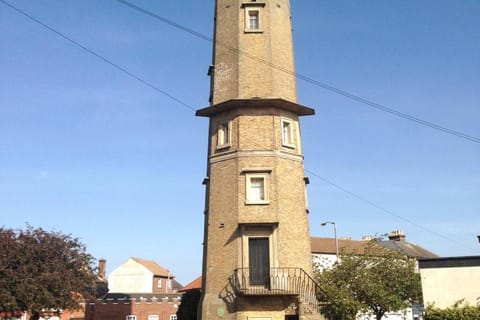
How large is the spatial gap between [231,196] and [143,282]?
4780 cm

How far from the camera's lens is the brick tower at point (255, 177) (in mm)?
19656

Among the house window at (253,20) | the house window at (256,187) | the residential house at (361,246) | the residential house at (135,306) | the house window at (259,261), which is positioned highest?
the house window at (253,20)

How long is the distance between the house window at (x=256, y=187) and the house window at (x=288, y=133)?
212 cm

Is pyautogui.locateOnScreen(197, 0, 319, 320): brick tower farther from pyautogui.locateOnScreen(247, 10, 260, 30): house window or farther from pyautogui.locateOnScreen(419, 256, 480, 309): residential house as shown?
pyautogui.locateOnScreen(419, 256, 480, 309): residential house

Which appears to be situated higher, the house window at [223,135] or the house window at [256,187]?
the house window at [223,135]

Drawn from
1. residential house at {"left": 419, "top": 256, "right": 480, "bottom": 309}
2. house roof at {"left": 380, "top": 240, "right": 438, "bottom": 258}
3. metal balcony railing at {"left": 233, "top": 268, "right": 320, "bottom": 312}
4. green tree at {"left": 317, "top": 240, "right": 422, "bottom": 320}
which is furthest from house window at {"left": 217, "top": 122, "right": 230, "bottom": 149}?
house roof at {"left": 380, "top": 240, "right": 438, "bottom": 258}

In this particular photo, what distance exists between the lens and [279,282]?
1959cm

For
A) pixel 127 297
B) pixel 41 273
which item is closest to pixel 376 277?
pixel 41 273

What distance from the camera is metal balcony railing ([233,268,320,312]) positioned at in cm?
1939

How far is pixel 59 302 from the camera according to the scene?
33.8 m

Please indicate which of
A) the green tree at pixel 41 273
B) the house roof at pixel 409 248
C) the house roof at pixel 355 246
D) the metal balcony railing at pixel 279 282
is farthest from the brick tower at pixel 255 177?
the house roof at pixel 409 248

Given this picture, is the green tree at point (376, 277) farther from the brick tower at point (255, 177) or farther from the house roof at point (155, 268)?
the house roof at point (155, 268)

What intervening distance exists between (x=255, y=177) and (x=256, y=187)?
0.43 metres

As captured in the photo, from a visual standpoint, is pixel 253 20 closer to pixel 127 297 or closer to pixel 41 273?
pixel 41 273
